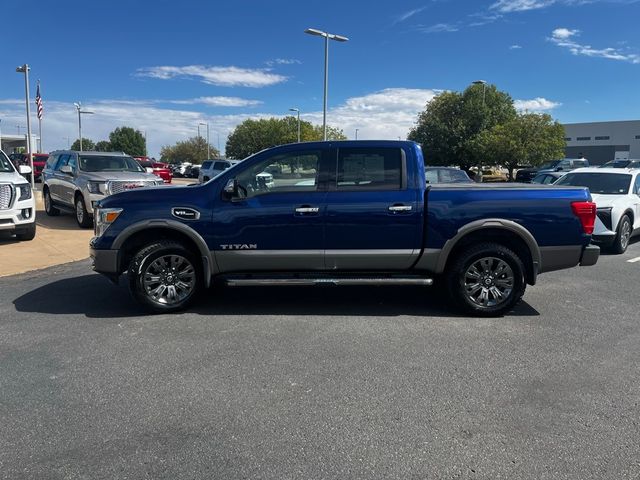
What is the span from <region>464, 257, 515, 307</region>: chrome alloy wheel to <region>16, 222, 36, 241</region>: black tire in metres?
8.58

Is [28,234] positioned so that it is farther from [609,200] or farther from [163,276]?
[609,200]

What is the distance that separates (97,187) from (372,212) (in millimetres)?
8357

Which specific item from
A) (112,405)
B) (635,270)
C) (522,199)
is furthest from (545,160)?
(112,405)

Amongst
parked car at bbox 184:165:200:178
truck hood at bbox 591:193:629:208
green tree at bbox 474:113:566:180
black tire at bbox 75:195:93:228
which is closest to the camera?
truck hood at bbox 591:193:629:208

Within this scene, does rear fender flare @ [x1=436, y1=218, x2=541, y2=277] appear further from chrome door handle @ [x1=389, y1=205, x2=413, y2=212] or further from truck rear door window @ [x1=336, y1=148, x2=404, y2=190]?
truck rear door window @ [x1=336, y1=148, x2=404, y2=190]

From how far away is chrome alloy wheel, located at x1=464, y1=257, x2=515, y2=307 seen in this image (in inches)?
219

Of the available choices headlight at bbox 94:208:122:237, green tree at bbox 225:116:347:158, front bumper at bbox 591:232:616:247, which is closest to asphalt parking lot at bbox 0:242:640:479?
headlight at bbox 94:208:122:237

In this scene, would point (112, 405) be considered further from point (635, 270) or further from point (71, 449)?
point (635, 270)

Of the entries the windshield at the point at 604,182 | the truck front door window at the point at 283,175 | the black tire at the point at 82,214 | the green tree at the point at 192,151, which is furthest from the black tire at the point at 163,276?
the green tree at the point at 192,151

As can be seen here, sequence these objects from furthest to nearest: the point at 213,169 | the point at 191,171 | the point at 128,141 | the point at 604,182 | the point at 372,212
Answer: the point at 128,141 → the point at 191,171 → the point at 213,169 → the point at 604,182 → the point at 372,212

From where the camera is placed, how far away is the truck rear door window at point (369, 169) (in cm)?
562

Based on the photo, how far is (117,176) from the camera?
39.6ft

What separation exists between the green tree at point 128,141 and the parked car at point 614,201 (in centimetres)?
10384

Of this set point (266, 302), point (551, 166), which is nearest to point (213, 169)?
point (551, 166)
